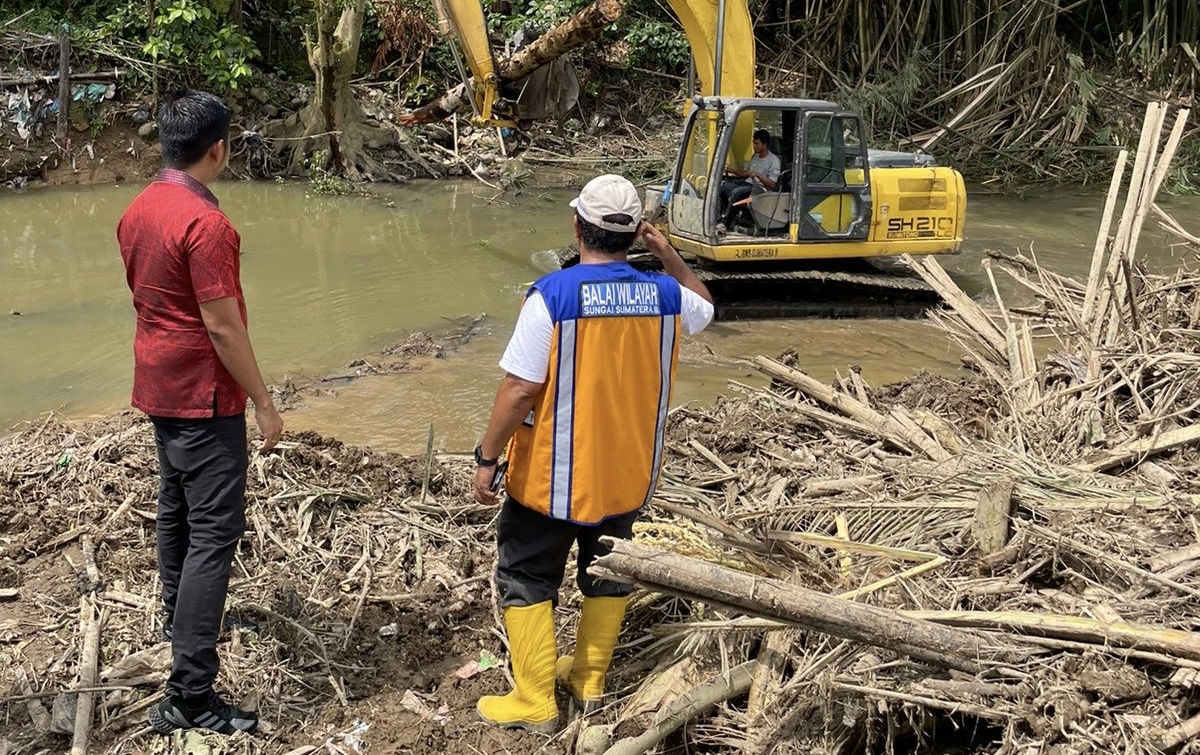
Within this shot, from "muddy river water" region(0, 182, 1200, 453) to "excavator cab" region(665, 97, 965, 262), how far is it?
0.76m

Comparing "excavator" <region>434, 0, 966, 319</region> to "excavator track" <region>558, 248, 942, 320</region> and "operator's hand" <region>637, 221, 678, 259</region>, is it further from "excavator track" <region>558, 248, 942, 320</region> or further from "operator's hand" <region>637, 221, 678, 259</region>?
"operator's hand" <region>637, 221, 678, 259</region>

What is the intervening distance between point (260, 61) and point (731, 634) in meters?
16.9

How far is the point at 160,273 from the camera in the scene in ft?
10.1

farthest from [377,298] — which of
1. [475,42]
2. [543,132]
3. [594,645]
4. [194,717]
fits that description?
[543,132]

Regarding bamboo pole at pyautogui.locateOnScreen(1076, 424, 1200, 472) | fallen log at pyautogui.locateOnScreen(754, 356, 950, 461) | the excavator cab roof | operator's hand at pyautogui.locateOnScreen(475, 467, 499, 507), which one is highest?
the excavator cab roof

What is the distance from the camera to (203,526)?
325 centimetres

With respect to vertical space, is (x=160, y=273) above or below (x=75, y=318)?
above

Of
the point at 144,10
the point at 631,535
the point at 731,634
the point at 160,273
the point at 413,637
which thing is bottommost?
the point at 413,637

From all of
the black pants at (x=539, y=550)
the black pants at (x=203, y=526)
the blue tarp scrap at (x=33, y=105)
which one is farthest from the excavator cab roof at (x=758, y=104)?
the blue tarp scrap at (x=33, y=105)

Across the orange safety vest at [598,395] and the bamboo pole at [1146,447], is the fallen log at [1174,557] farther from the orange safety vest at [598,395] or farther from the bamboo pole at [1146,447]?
the orange safety vest at [598,395]

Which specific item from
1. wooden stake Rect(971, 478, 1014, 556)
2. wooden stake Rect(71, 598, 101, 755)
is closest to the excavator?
wooden stake Rect(971, 478, 1014, 556)

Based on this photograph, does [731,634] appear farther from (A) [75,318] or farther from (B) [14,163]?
(B) [14,163]

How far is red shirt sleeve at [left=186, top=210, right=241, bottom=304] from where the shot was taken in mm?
3004

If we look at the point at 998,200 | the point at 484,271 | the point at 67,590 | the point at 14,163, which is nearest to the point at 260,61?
the point at 14,163
